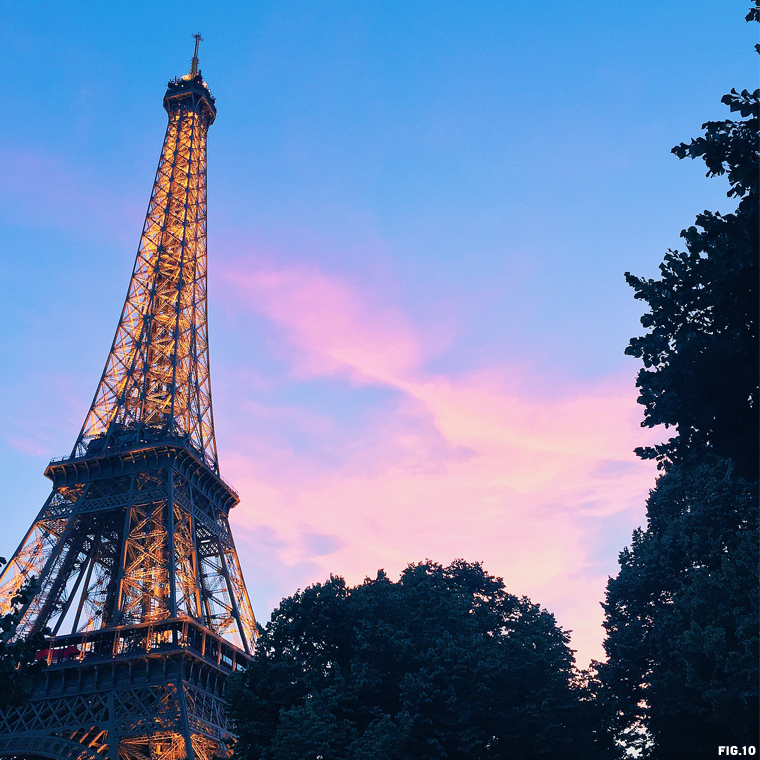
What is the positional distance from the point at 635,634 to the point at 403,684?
12.2 metres

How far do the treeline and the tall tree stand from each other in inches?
1.9

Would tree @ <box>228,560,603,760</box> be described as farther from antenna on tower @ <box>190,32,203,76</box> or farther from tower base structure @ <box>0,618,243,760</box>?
antenna on tower @ <box>190,32,203,76</box>

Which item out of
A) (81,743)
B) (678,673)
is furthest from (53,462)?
(678,673)

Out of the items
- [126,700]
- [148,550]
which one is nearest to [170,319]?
[148,550]

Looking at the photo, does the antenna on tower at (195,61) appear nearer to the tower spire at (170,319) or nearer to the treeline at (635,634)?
the tower spire at (170,319)

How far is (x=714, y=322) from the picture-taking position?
16531 millimetres

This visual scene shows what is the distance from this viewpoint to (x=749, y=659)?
22.6 meters

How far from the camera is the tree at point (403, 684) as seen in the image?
24094mm

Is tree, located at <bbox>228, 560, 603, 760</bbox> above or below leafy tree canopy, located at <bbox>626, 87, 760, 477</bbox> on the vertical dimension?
below

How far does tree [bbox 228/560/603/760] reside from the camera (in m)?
24.1

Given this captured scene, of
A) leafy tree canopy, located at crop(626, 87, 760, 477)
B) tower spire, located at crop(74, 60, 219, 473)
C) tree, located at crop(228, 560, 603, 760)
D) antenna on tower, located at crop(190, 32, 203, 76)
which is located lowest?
tree, located at crop(228, 560, 603, 760)

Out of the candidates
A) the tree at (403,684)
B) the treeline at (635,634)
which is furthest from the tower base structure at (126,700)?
the treeline at (635,634)

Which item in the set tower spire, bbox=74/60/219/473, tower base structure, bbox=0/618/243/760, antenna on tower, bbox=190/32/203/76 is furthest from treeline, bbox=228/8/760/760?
antenna on tower, bbox=190/32/203/76

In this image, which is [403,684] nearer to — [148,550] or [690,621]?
[690,621]
